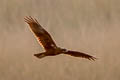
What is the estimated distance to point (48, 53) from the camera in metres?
13.7

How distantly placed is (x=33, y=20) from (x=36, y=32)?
719 millimetres

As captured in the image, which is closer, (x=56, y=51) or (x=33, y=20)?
(x=56, y=51)

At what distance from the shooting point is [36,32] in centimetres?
1465

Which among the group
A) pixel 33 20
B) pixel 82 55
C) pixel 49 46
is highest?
pixel 33 20

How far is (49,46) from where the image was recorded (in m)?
14.1

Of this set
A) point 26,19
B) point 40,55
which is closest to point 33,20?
point 26,19

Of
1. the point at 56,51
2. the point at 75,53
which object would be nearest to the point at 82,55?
the point at 75,53

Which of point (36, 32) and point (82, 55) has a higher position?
point (36, 32)

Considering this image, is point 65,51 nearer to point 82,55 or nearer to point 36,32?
point 82,55

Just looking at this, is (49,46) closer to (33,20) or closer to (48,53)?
(48,53)

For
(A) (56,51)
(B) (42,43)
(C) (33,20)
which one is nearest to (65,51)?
(A) (56,51)

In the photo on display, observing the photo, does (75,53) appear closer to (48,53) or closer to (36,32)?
(48,53)

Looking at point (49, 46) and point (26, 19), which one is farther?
point (26, 19)

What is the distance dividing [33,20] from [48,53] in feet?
7.02
